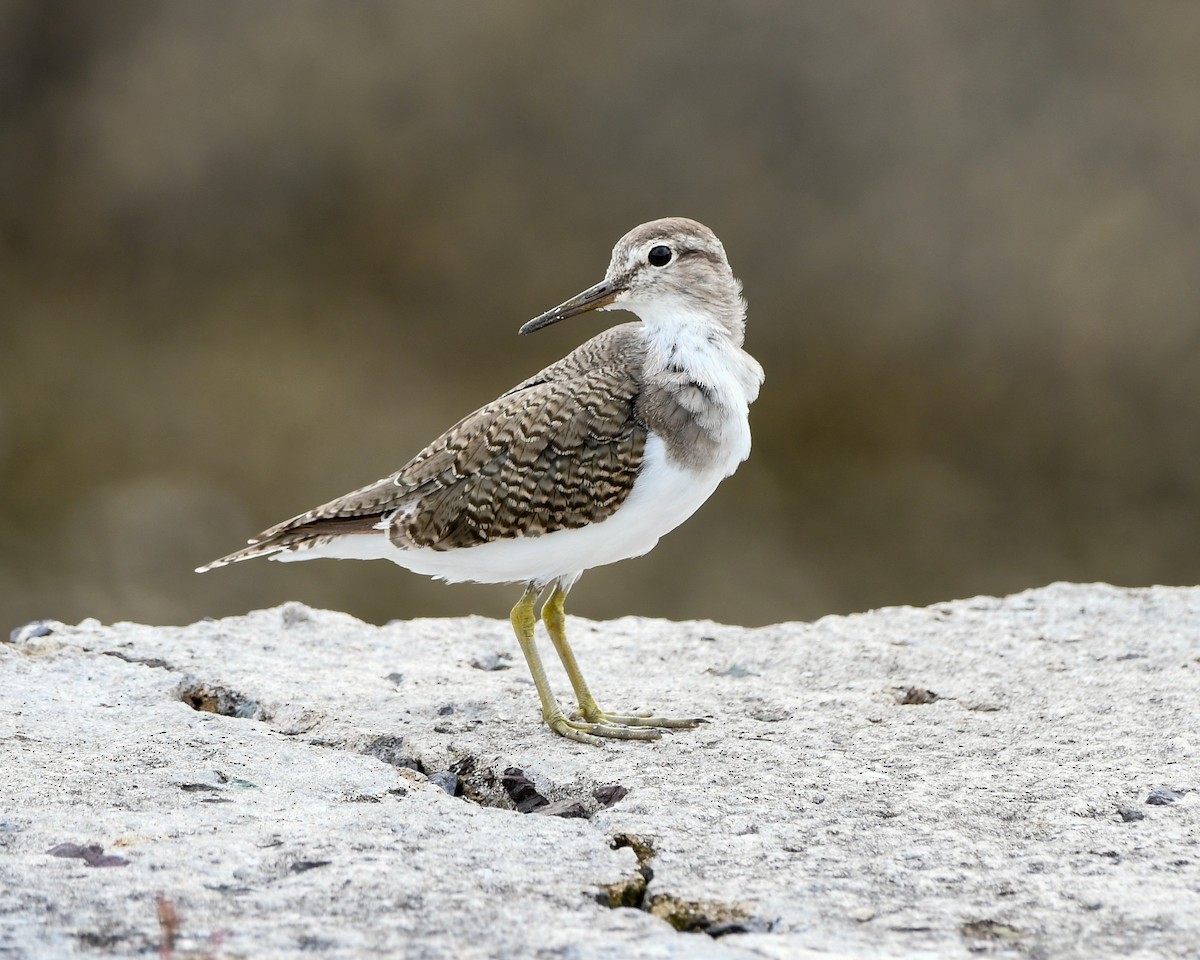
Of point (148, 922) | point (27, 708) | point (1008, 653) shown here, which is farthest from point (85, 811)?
point (1008, 653)

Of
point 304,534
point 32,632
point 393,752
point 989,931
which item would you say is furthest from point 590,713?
point 32,632

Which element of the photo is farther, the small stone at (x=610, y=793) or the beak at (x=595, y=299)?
the beak at (x=595, y=299)

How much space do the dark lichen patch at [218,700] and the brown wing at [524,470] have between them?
49 cm

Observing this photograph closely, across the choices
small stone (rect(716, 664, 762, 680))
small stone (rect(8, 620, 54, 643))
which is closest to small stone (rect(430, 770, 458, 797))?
small stone (rect(716, 664, 762, 680))

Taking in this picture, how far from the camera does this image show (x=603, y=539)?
429cm

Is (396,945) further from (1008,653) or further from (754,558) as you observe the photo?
(754,558)

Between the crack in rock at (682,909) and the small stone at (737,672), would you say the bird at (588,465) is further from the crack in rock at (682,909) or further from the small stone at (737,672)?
the crack in rock at (682,909)

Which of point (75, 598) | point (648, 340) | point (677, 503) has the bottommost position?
point (677, 503)

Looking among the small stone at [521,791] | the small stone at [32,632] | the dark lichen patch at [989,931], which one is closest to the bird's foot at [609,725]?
the small stone at [521,791]

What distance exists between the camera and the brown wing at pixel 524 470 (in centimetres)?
426

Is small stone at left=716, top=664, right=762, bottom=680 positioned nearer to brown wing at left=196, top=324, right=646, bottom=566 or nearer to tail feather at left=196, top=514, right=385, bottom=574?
brown wing at left=196, top=324, right=646, bottom=566

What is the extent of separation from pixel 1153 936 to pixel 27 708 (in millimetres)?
3068

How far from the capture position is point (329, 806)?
338 centimetres

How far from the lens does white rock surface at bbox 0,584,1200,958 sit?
2682 mm
